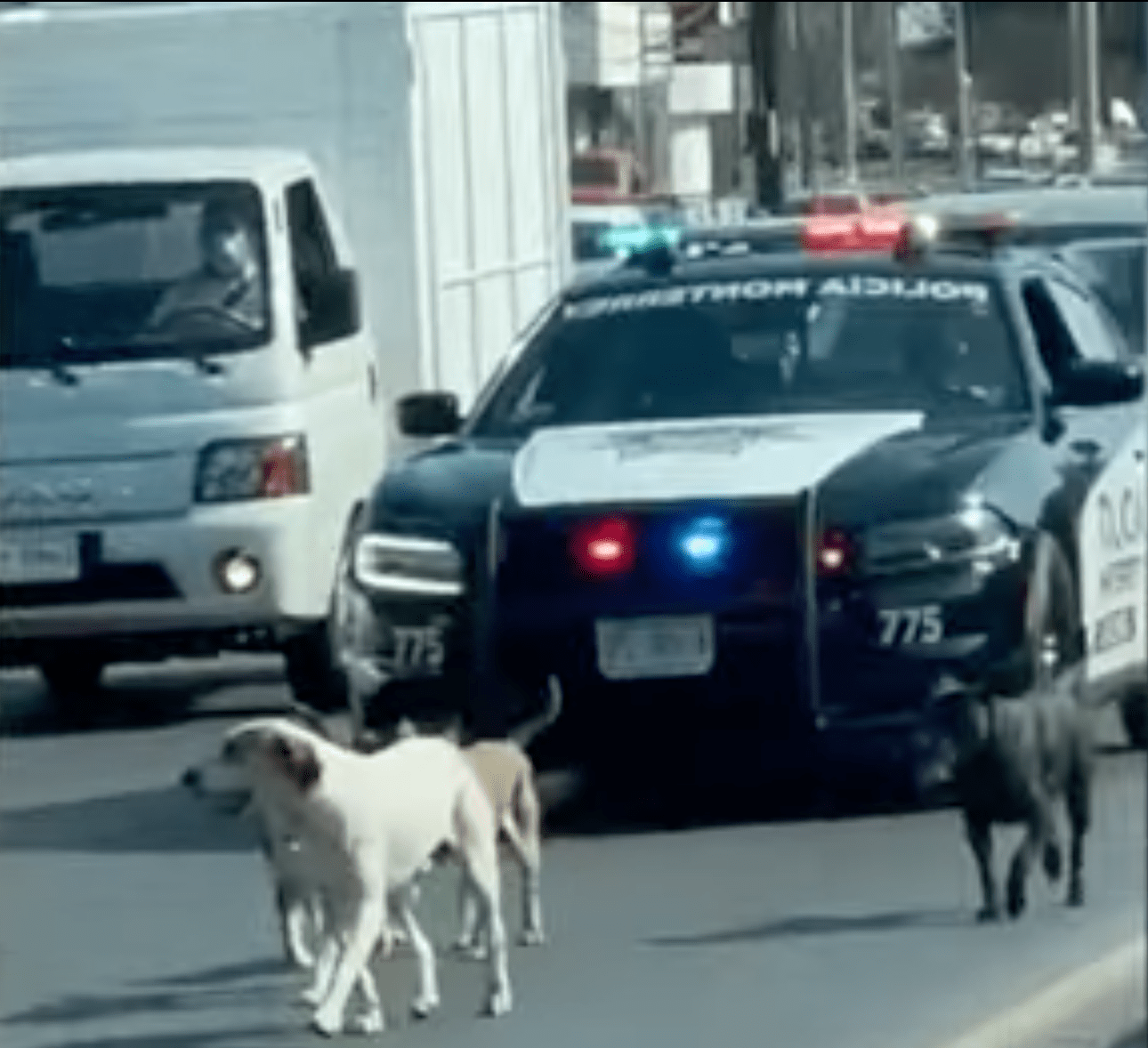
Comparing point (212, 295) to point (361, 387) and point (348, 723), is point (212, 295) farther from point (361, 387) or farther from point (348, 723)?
Answer: point (348, 723)

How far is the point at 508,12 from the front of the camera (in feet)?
69.4

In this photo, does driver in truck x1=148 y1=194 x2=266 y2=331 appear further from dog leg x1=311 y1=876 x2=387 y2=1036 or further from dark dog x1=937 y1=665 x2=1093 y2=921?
dog leg x1=311 y1=876 x2=387 y2=1036

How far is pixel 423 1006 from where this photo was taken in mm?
9547

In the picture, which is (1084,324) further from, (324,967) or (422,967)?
(324,967)

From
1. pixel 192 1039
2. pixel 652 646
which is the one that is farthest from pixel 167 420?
pixel 192 1039

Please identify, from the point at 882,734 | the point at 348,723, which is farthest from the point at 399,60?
the point at 882,734

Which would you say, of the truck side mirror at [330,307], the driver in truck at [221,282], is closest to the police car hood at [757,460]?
the driver in truck at [221,282]

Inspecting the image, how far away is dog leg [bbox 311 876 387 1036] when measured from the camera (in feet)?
30.0

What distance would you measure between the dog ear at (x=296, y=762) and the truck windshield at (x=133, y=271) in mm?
6593

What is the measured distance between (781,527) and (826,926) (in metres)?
1.46

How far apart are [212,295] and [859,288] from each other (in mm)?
3371

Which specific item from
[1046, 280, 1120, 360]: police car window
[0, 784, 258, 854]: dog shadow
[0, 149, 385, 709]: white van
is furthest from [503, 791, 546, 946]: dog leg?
[0, 149, 385, 709]: white van

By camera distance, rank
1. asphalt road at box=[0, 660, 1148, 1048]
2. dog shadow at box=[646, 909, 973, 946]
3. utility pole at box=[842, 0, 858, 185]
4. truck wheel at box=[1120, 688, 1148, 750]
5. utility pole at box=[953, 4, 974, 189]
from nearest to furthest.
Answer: asphalt road at box=[0, 660, 1148, 1048]
dog shadow at box=[646, 909, 973, 946]
truck wheel at box=[1120, 688, 1148, 750]
utility pole at box=[953, 4, 974, 189]
utility pole at box=[842, 0, 858, 185]

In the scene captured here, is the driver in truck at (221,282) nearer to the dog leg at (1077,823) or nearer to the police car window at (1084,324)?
the police car window at (1084,324)
